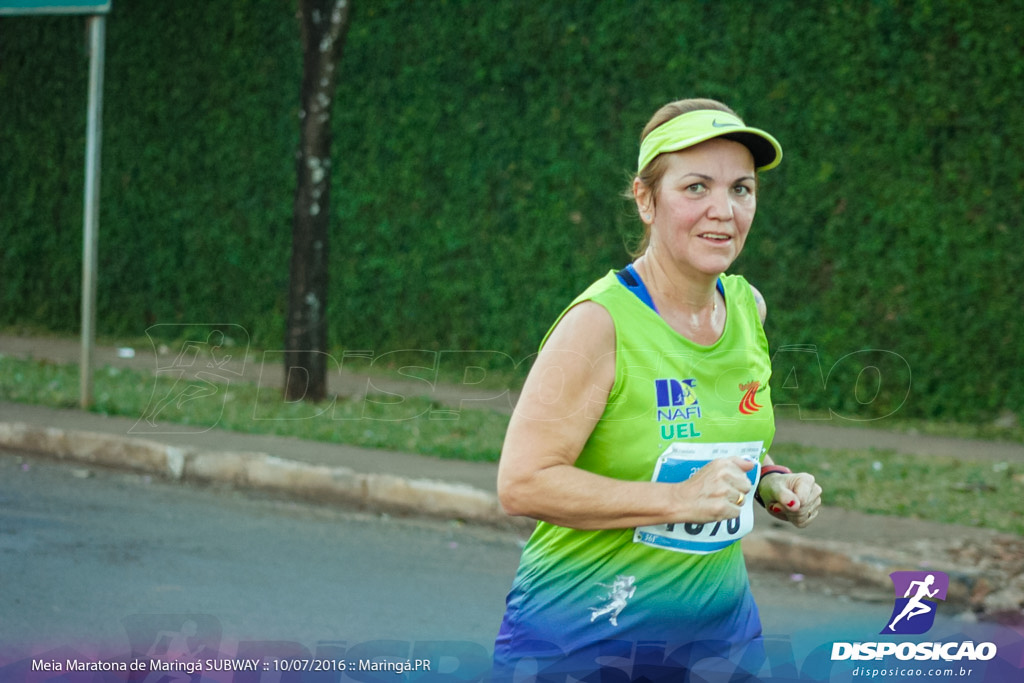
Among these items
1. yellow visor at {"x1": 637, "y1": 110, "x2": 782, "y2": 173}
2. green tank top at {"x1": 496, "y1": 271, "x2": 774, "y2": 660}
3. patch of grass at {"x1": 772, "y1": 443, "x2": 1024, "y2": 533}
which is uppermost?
yellow visor at {"x1": 637, "y1": 110, "x2": 782, "y2": 173}

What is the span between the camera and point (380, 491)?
7.70m

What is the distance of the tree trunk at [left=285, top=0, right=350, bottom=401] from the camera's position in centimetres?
1048

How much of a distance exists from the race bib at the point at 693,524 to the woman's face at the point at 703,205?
1.17 ft

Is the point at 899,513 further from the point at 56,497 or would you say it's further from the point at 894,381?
the point at 56,497

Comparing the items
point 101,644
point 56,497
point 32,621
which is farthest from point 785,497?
point 56,497

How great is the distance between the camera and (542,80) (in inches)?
456

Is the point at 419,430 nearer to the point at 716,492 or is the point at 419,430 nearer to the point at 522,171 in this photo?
the point at 522,171

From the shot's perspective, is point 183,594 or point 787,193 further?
point 787,193

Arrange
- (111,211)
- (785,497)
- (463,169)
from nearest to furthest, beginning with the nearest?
(785,497)
(463,169)
(111,211)

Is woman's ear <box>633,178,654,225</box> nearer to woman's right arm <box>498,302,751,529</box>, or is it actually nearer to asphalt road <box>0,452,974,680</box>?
woman's right arm <box>498,302,751,529</box>

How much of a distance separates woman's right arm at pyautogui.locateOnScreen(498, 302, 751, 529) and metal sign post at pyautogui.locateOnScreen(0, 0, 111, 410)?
7.94 m

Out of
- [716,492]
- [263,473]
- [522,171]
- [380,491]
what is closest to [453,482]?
[380,491]

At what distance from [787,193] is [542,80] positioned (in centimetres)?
240

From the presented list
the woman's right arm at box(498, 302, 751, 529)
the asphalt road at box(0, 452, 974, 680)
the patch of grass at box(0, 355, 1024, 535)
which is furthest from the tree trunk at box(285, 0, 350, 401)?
the woman's right arm at box(498, 302, 751, 529)
